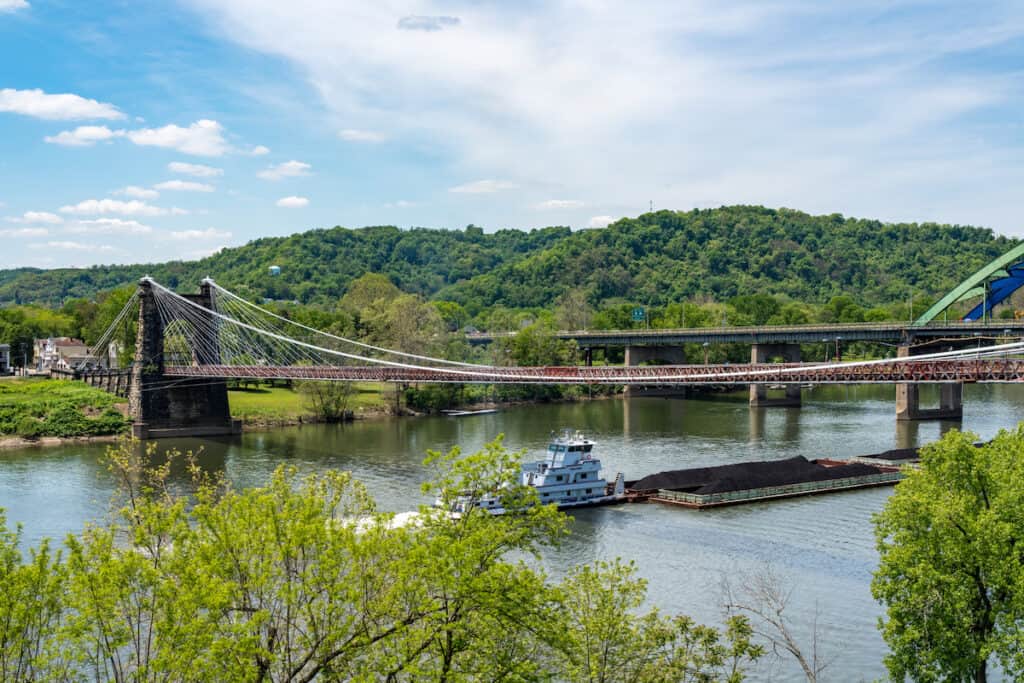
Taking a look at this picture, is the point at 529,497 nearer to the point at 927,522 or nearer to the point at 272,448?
the point at 927,522

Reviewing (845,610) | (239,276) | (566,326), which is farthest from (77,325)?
(845,610)

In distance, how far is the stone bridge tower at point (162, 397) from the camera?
66.5m

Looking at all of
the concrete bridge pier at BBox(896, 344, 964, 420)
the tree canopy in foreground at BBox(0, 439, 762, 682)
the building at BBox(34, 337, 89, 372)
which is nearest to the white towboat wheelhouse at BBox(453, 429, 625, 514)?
the tree canopy in foreground at BBox(0, 439, 762, 682)

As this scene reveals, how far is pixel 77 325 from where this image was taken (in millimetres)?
113438

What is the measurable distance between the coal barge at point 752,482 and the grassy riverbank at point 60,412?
36149 mm

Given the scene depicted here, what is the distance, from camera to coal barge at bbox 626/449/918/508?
4178cm

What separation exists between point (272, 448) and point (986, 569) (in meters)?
46.3

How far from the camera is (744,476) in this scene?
43.5 meters

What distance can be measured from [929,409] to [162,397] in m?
52.1

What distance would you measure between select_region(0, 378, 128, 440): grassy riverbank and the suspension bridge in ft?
5.77

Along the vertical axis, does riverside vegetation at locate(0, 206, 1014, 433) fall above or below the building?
above

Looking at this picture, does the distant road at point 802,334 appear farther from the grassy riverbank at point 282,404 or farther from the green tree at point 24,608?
the green tree at point 24,608

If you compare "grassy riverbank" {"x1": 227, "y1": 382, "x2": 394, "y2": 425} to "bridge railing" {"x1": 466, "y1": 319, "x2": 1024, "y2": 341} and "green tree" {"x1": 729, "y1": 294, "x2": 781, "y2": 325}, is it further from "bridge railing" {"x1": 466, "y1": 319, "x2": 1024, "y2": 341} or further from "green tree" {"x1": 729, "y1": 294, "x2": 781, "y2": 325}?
"green tree" {"x1": 729, "y1": 294, "x2": 781, "y2": 325}

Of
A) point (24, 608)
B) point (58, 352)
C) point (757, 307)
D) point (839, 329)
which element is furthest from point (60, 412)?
point (757, 307)
